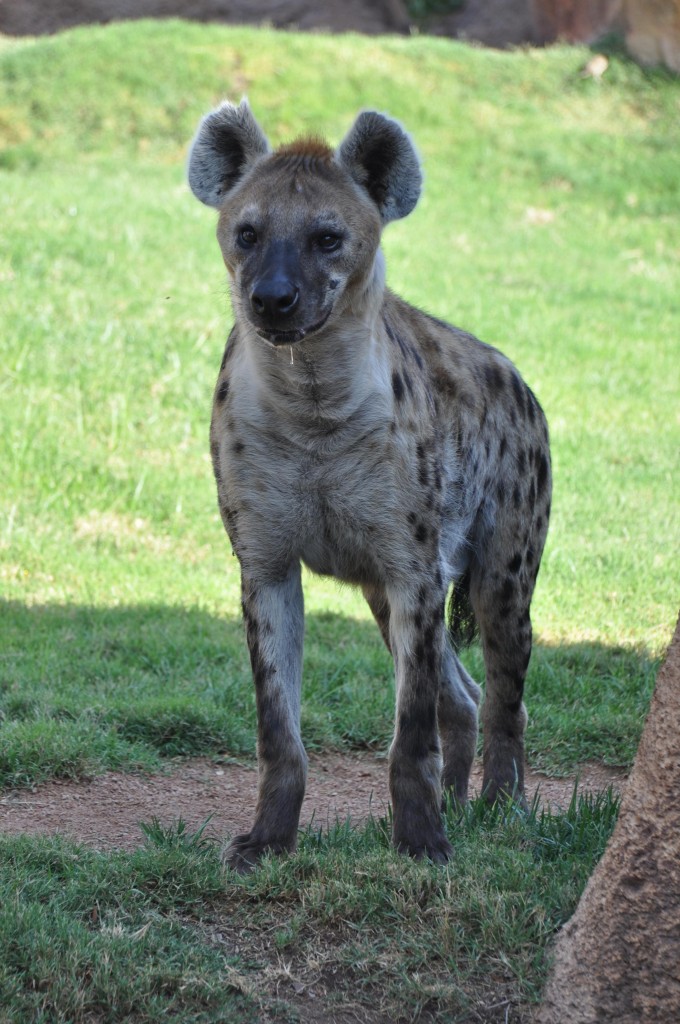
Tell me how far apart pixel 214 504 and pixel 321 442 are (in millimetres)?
3450

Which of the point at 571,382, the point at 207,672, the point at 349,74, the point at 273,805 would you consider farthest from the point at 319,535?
the point at 349,74

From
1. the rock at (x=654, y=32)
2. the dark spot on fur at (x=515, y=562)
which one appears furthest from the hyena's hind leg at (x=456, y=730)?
the rock at (x=654, y=32)

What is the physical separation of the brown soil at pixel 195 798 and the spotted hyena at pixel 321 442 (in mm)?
428

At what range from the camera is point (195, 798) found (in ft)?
12.5

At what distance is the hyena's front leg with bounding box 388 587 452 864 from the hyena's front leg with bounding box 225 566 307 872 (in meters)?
0.23

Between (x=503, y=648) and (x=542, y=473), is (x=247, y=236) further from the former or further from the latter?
(x=503, y=648)

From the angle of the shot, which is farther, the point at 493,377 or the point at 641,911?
the point at 493,377

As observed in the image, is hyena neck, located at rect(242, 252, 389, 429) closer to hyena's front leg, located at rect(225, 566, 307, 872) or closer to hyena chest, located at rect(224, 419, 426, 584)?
hyena chest, located at rect(224, 419, 426, 584)

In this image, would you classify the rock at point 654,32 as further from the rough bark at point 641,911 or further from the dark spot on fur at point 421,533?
the rough bark at point 641,911

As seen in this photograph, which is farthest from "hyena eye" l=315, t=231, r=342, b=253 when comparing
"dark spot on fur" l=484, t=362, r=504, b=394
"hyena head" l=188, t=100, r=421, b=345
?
"dark spot on fur" l=484, t=362, r=504, b=394

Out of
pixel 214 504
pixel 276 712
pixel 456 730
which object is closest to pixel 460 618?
pixel 456 730

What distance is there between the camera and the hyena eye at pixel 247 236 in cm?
302

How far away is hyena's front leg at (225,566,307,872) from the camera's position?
303cm

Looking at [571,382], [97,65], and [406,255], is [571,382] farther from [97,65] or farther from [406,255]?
[97,65]
